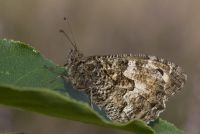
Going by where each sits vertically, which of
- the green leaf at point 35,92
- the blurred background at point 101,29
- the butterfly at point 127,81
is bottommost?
the green leaf at point 35,92

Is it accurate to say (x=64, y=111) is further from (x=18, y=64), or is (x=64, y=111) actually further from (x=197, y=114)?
(x=197, y=114)

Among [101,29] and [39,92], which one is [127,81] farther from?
[101,29]

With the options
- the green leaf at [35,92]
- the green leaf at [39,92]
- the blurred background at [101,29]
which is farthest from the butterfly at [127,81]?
the blurred background at [101,29]

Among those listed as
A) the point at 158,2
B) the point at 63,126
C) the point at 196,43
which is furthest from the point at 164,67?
the point at 196,43

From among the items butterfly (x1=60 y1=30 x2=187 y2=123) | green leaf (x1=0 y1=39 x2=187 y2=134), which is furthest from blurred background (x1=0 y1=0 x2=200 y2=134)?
green leaf (x1=0 y1=39 x2=187 y2=134)

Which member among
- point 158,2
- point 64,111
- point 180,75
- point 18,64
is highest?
point 158,2

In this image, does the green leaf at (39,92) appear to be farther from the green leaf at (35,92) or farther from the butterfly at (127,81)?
the butterfly at (127,81)

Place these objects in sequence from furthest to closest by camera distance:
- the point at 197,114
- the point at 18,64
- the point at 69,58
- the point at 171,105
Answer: the point at 171,105 → the point at 197,114 → the point at 69,58 → the point at 18,64
